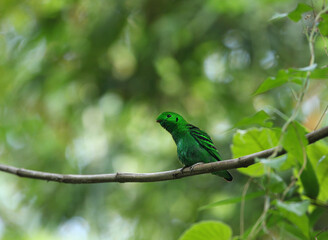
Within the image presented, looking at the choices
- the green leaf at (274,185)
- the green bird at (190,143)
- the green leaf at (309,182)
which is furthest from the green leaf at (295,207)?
the green bird at (190,143)

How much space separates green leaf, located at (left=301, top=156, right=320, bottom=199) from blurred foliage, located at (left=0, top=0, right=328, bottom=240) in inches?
106

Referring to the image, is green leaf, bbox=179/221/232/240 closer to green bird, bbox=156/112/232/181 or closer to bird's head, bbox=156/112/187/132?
green bird, bbox=156/112/232/181

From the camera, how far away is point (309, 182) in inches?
62.9

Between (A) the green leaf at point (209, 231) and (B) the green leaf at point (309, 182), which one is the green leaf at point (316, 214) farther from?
(A) the green leaf at point (209, 231)

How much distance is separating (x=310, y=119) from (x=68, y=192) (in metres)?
2.99

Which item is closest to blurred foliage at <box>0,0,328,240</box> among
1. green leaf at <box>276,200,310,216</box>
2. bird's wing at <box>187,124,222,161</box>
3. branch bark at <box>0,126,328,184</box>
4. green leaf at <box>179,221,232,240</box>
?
bird's wing at <box>187,124,222,161</box>

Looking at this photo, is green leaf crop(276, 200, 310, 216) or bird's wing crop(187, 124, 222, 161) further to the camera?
bird's wing crop(187, 124, 222, 161)

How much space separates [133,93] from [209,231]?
400 centimetres

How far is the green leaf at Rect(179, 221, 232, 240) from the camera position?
1.49 m

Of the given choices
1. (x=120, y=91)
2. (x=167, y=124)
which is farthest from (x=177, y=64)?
(x=167, y=124)

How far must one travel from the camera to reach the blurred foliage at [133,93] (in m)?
4.74

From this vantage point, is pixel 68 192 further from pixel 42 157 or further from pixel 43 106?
pixel 43 106

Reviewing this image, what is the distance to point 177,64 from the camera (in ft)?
17.6

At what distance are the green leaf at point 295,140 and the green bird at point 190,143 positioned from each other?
160 cm
